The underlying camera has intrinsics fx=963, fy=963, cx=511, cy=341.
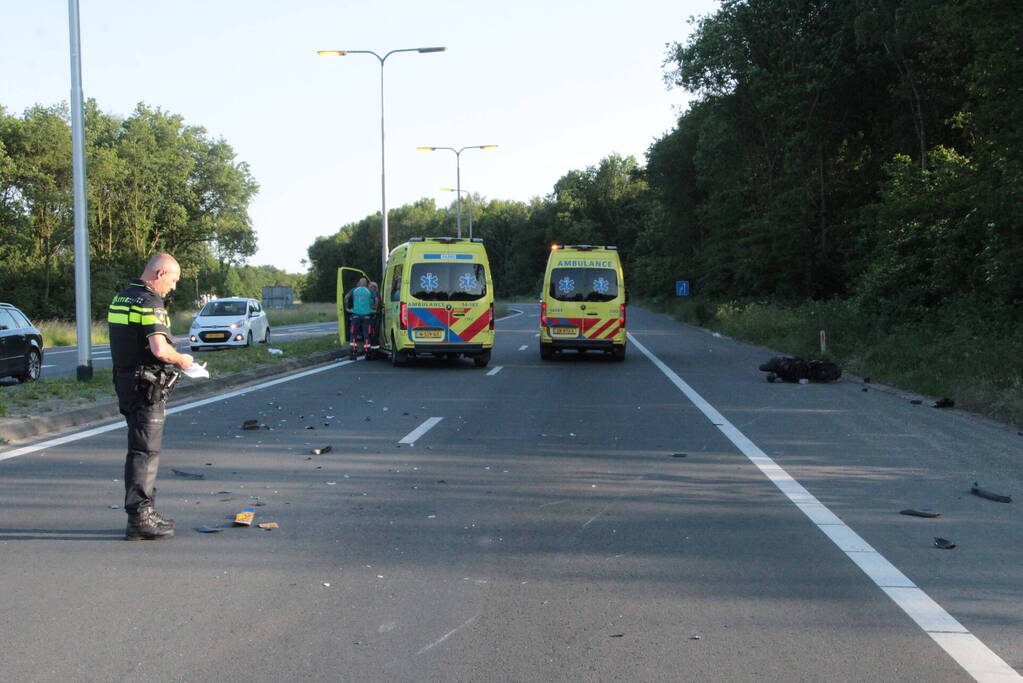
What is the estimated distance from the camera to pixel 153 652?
4.06m

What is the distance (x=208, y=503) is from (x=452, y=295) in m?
13.4

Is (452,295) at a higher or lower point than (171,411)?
higher

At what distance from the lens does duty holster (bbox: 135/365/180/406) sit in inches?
233

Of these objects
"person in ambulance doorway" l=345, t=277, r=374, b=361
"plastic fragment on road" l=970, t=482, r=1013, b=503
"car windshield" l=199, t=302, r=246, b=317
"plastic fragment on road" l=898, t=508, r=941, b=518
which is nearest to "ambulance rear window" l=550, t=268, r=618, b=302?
"person in ambulance doorway" l=345, t=277, r=374, b=361

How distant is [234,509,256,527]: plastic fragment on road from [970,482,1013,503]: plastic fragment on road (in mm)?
5338

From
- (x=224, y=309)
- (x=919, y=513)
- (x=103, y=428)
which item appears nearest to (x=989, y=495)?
(x=919, y=513)

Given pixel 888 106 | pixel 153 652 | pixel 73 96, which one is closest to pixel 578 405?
pixel 73 96

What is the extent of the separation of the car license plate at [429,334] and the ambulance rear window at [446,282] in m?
0.64

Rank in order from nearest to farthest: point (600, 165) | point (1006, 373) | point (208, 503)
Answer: point (208, 503) < point (1006, 373) < point (600, 165)

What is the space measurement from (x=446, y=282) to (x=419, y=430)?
9.64 m

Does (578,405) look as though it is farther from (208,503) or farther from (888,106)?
(888,106)

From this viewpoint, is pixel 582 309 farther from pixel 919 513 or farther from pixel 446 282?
pixel 919 513

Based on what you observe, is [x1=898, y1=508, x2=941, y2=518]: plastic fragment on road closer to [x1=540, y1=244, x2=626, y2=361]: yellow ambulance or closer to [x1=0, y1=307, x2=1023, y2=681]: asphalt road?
[x1=0, y1=307, x2=1023, y2=681]: asphalt road

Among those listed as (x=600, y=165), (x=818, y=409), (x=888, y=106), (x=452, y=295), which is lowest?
(x=818, y=409)
